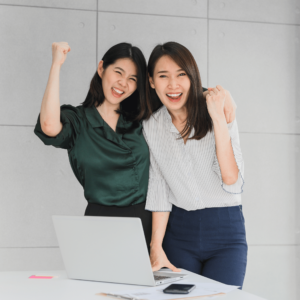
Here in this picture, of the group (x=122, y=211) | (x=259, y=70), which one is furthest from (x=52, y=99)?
(x=259, y=70)

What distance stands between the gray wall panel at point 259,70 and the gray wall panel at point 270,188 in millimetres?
131

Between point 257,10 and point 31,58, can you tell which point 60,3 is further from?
point 257,10

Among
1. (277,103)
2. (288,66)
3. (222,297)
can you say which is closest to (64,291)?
(222,297)

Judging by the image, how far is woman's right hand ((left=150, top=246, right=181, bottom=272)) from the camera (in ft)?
5.28

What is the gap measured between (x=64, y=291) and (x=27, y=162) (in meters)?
1.89

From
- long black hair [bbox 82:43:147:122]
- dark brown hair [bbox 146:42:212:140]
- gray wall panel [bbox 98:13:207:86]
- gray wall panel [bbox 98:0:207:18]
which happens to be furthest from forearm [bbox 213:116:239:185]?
gray wall panel [bbox 98:0:207:18]

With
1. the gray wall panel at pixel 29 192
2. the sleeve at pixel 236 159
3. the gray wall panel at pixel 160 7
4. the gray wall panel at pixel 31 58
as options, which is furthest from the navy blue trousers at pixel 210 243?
the gray wall panel at pixel 160 7

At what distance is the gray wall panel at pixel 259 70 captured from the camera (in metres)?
3.13

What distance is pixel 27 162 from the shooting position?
9.46ft

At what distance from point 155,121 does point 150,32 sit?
1289 millimetres

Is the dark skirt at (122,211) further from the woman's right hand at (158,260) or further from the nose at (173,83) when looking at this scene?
the nose at (173,83)

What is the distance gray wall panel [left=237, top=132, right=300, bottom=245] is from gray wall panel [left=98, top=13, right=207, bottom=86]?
0.76 m

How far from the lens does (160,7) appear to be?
Answer: 305 centimetres

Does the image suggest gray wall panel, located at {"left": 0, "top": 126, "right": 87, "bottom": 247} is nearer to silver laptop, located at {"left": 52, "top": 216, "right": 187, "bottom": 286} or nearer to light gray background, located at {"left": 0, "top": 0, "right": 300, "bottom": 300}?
light gray background, located at {"left": 0, "top": 0, "right": 300, "bottom": 300}
